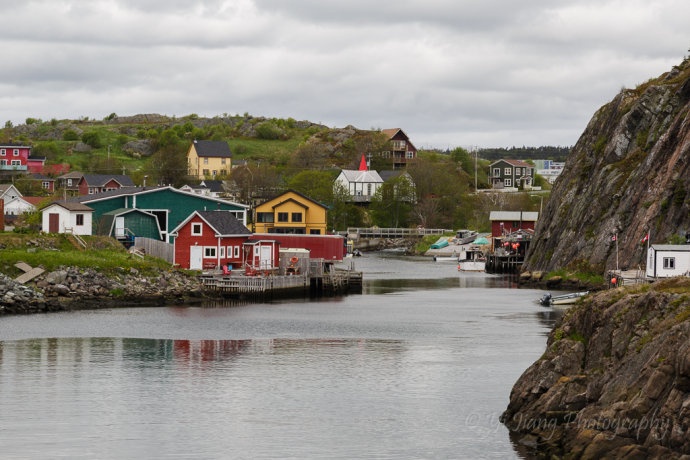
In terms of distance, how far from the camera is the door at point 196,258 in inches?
3199

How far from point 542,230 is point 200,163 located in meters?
89.1

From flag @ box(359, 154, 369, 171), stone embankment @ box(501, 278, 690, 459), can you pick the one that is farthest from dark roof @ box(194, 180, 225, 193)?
stone embankment @ box(501, 278, 690, 459)

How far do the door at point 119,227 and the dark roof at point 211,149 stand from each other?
94.6 m

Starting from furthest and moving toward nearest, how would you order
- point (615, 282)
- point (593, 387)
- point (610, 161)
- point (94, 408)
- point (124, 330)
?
1. point (610, 161)
2. point (615, 282)
3. point (124, 330)
4. point (94, 408)
5. point (593, 387)

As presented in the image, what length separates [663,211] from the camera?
82.6m

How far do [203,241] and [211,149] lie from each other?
105466 mm

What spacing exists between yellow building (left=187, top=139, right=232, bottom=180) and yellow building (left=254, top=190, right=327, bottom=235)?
2628 inches

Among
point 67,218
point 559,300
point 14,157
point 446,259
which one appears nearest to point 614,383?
point 559,300

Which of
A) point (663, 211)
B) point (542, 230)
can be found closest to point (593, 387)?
point (663, 211)

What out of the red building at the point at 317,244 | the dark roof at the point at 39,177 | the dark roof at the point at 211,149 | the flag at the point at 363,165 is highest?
Answer: the dark roof at the point at 211,149

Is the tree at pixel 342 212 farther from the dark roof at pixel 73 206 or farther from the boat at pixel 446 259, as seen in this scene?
the dark roof at pixel 73 206

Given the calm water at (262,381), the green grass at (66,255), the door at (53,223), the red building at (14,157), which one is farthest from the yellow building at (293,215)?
the red building at (14,157)

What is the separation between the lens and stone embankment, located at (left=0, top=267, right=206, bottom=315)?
67250 mm

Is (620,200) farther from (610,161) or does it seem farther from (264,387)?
(264,387)
